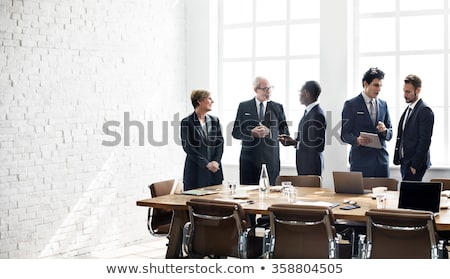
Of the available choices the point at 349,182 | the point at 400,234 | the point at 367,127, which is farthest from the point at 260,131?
the point at 400,234

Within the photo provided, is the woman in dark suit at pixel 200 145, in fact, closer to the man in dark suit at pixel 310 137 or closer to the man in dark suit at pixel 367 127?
the man in dark suit at pixel 310 137

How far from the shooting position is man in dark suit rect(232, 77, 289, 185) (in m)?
8.30

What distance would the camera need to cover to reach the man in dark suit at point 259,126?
327 inches

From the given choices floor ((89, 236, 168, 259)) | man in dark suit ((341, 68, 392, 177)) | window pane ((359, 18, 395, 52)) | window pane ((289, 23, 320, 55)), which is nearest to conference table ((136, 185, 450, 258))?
man in dark suit ((341, 68, 392, 177))

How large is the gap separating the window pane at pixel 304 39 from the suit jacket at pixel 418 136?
2.59m

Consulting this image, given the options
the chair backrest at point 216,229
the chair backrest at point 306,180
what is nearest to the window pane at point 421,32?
the chair backrest at point 306,180

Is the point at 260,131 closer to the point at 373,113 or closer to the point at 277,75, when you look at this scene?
the point at 373,113

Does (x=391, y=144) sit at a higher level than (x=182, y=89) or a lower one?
lower

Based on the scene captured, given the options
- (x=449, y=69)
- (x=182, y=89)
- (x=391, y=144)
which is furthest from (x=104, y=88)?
(x=449, y=69)

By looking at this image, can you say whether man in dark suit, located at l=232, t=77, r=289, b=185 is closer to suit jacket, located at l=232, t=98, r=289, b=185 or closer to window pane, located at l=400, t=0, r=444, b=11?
suit jacket, located at l=232, t=98, r=289, b=185

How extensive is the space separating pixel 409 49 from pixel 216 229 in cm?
471

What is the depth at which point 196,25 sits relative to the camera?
10.3m

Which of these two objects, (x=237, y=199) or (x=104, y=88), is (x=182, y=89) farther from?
(x=237, y=199)

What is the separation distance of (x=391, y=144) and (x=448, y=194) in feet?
11.0
